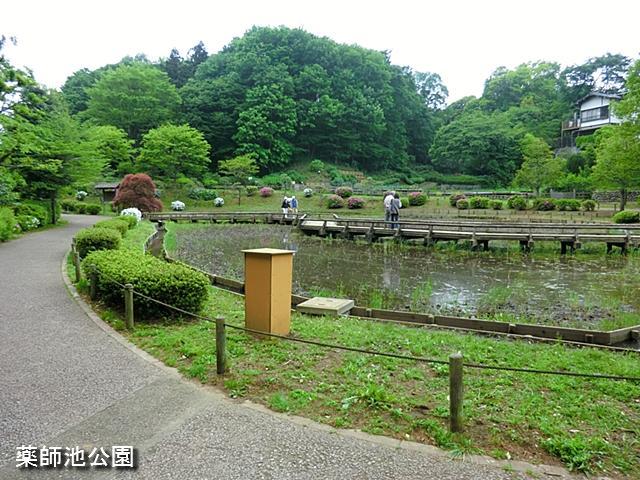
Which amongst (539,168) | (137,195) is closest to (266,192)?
(137,195)

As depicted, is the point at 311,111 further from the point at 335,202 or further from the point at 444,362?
the point at 444,362

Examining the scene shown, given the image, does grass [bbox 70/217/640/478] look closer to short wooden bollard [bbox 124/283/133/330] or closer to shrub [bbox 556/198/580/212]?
short wooden bollard [bbox 124/283/133/330]

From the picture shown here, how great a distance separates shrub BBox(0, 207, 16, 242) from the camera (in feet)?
51.5

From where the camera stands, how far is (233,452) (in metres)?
3.31

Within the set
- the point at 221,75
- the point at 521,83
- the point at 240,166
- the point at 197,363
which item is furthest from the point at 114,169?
the point at 521,83

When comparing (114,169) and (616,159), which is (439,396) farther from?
(114,169)

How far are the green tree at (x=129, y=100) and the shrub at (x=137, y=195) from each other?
63.4 feet

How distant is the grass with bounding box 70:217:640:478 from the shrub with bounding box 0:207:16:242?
12638 millimetres

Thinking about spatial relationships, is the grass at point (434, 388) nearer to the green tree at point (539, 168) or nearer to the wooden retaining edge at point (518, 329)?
the wooden retaining edge at point (518, 329)

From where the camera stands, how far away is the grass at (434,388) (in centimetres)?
339

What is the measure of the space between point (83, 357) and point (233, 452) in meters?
3.09

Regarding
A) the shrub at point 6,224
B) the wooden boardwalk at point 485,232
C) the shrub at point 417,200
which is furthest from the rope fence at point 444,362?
the shrub at point 417,200

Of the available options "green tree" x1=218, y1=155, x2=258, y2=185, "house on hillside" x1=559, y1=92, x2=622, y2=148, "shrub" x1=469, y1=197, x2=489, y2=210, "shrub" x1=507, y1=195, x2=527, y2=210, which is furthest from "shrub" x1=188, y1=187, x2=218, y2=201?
"house on hillside" x1=559, y1=92, x2=622, y2=148

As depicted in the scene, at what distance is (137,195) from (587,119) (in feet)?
167
